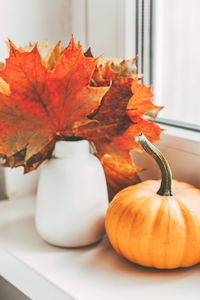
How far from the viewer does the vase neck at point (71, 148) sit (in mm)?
720

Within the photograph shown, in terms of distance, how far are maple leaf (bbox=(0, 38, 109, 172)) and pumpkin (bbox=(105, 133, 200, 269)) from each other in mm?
108

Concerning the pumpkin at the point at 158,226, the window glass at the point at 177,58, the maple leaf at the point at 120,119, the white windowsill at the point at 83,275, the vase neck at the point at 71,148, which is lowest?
the white windowsill at the point at 83,275

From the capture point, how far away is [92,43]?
107cm

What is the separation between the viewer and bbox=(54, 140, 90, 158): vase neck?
28.4 inches

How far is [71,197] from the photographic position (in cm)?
73

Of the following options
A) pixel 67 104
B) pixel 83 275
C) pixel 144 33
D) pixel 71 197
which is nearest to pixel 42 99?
pixel 67 104

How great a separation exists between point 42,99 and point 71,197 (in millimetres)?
172

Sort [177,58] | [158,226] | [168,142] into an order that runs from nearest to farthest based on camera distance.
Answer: [158,226] → [168,142] → [177,58]

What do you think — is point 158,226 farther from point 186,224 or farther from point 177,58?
point 177,58

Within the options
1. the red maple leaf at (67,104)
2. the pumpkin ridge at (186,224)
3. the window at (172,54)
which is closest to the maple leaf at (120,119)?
the red maple leaf at (67,104)

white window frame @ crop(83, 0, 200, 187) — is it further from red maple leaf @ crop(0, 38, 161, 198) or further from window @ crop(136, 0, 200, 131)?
red maple leaf @ crop(0, 38, 161, 198)

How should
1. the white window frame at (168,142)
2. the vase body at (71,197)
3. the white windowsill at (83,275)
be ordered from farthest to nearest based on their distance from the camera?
1. the white window frame at (168,142)
2. the vase body at (71,197)
3. the white windowsill at (83,275)

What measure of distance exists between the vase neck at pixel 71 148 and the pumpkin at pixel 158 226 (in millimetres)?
99

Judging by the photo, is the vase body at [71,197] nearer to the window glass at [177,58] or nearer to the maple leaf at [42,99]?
the maple leaf at [42,99]
